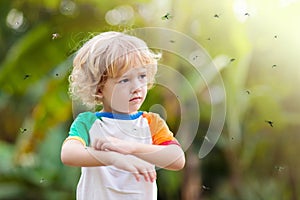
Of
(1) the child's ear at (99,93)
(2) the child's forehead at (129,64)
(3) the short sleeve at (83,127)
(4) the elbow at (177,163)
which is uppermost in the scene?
(2) the child's forehead at (129,64)

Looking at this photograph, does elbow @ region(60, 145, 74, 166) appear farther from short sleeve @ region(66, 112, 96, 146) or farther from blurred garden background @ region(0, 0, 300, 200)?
blurred garden background @ region(0, 0, 300, 200)

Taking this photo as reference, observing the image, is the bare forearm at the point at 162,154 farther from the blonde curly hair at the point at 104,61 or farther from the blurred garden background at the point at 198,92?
the blurred garden background at the point at 198,92

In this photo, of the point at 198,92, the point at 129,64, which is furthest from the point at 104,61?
the point at 198,92

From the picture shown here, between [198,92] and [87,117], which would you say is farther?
[198,92]

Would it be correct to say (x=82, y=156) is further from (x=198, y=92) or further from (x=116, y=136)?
(x=198, y=92)

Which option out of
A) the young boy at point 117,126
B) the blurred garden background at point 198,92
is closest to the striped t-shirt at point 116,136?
the young boy at point 117,126

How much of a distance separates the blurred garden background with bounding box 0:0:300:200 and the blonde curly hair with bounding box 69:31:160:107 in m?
0.58

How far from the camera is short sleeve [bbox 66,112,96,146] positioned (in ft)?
1.74

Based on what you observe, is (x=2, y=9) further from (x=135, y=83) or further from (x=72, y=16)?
(x=135, y=83)

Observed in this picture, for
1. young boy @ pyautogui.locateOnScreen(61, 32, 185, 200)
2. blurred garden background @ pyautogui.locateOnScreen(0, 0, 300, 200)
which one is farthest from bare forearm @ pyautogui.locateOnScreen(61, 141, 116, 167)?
blurred garden background @ pyautogui.locateOnScreen(0, 0, 300, 200)

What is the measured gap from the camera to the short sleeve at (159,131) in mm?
540

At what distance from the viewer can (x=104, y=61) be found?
532 mm

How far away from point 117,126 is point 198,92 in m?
0.87

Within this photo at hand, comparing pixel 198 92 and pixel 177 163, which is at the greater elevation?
pixel 198 92
